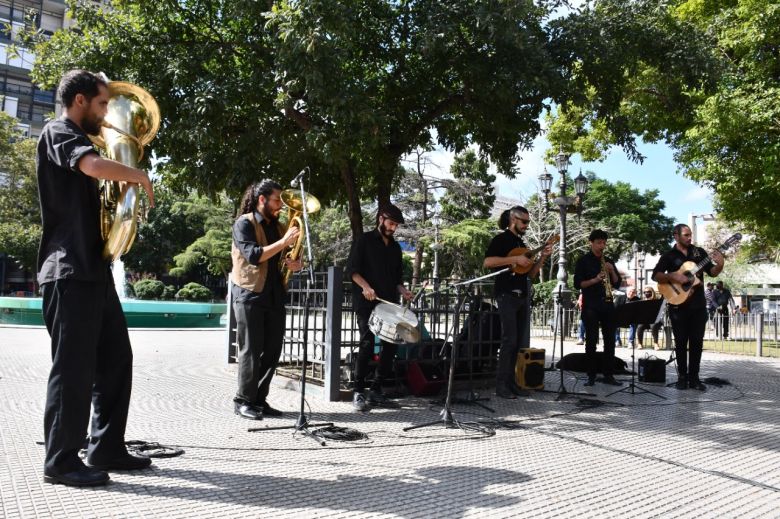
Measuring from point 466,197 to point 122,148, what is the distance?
3228cm

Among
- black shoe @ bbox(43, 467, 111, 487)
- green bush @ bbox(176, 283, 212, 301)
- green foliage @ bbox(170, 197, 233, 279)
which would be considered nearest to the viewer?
black shoe @ bbox(43, 467, 111, 487)

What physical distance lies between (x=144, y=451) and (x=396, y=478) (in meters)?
1.77

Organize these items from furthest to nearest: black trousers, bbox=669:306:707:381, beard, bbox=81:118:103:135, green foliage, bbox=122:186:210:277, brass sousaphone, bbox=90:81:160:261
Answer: green foliage, bbox=122:186:210:277 → black trousers, bbox=669:306:707:381 → beard, bbox=81:118:103:135 → brass sousaphone, bbox=90:81:160:261

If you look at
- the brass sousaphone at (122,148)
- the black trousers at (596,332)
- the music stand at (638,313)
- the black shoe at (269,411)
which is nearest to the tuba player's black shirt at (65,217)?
the brass sousaphone at (122,148)

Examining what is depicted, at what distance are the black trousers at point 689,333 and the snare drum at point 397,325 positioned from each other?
466 cm

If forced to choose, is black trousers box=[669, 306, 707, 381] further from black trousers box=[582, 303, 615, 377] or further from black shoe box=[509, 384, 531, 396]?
black shoe box=[509, 384, 531, 396]

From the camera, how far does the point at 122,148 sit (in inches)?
143

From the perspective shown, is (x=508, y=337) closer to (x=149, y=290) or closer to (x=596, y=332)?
(x=596, y=332)

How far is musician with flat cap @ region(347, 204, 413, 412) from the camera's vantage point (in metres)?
6.38

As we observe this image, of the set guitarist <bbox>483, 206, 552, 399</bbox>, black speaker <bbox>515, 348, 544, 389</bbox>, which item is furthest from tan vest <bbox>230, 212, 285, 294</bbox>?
black speaker <bbox>515, 348, 544, 389</bbox>

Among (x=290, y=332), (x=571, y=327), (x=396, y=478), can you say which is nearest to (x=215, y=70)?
(x=290, y=332)

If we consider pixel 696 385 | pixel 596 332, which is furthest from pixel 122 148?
pixel 696 385

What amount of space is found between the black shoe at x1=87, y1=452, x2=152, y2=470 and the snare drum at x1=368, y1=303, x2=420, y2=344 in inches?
85.5

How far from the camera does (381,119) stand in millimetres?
6371
